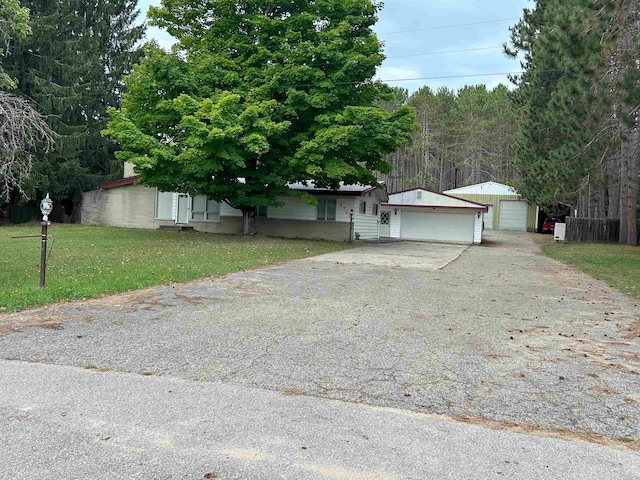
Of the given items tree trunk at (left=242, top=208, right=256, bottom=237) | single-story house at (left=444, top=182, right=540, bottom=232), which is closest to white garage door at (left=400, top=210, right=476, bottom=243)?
tree trunk at (left=242, top=208, right=256, bottom=237)

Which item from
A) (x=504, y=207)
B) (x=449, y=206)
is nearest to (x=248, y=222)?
(x=449, y=206)

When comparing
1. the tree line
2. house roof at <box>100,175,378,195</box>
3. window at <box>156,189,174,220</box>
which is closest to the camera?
house roof at <box>100,175,378,195</box>

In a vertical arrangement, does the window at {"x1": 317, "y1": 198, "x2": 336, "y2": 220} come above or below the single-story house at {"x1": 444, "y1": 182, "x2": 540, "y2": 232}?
below

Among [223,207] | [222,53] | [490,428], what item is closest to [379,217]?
[223,207]

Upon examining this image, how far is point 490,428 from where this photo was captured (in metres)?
3.34

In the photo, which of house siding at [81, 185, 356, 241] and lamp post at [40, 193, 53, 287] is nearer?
lamp post at [40, 193, 53, 287]

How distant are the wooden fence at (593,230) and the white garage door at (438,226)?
486 centimetres

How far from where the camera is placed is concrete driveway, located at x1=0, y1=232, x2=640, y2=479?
113 inches

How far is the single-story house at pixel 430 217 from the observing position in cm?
2636

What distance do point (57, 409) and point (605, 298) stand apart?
9034mm

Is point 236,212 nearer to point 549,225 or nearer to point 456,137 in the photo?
point 549,225

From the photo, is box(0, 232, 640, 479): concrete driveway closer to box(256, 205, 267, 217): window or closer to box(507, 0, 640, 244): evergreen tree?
box(507, 0, 640, 244): evergreen tree

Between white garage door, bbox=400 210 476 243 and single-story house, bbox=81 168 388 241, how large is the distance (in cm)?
223

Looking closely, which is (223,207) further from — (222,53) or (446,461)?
(446,461)
